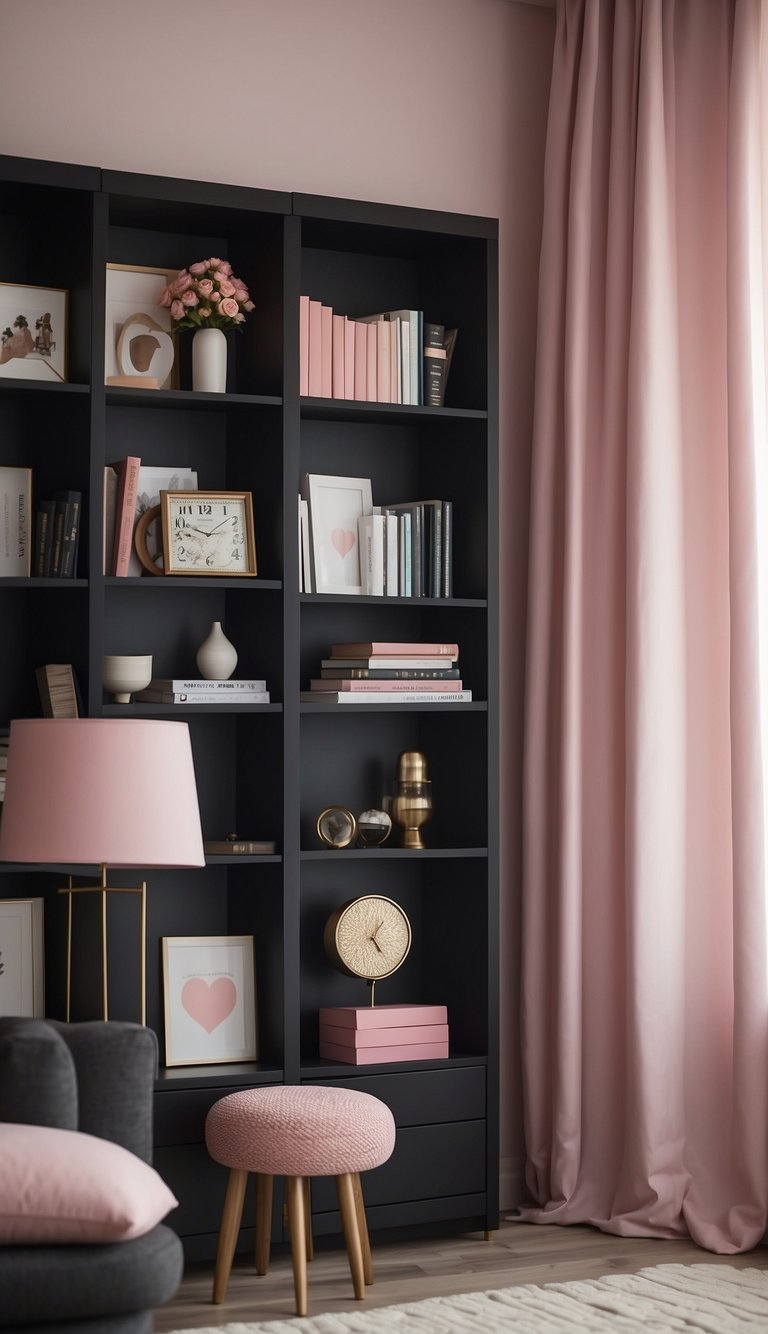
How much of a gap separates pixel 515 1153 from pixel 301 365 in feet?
7.03

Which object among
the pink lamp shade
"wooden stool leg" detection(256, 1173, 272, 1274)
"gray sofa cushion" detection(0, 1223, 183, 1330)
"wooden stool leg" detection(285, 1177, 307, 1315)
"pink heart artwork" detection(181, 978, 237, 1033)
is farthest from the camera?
"pink heart artwork" detection(181, 978, 237, 1033)

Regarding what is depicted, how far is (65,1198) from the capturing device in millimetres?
2238

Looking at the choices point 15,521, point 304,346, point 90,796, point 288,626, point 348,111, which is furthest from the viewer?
point 348,111

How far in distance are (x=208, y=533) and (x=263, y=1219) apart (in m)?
1.55

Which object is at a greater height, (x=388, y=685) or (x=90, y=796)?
(x=388, y=685)

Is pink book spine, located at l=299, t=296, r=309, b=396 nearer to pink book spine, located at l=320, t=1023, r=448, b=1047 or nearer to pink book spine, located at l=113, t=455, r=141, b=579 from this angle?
pink book spine, located at l=113, t=455, r=141, b=579

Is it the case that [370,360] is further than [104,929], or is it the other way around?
[370,360]

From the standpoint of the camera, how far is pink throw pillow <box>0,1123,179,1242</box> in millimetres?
2230

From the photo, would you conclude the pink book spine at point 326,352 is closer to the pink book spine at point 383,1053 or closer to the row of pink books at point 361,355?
the row of pink books at point 361,355

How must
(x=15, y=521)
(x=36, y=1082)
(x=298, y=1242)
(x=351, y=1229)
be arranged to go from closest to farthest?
(x=36, y=1082) < (x=298, y=1242) < (x=351, y=1229) < (x=15, y=521)

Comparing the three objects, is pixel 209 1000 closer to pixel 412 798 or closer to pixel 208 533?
pixel 412 798

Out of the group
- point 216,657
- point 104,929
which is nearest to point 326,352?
point 216,657

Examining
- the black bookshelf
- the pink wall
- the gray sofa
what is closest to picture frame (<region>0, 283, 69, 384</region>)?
the black bookshelf

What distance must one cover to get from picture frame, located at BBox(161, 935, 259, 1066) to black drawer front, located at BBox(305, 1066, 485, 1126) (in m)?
0.21
